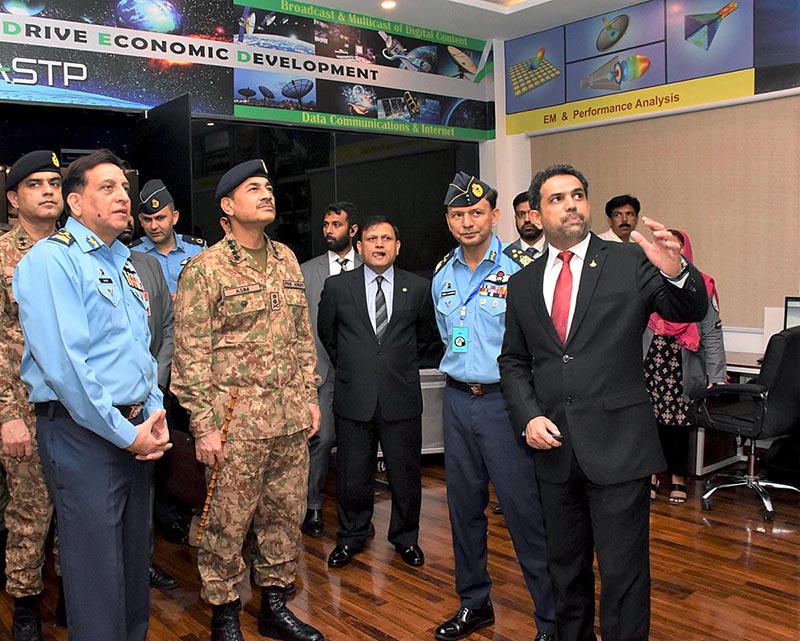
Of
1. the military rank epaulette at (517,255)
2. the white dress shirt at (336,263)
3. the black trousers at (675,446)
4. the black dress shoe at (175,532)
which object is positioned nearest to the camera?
the military rank epaulette at (517,255)

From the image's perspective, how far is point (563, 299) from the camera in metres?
2.43

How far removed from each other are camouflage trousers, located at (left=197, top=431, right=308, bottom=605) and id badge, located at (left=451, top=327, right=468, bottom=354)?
0.68 m

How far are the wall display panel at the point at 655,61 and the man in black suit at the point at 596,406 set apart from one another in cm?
359

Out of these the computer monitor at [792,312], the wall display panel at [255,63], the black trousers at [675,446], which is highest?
the wall display panel at [255,63]

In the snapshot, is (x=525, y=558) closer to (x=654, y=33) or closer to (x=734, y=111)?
(x=734, y=111)

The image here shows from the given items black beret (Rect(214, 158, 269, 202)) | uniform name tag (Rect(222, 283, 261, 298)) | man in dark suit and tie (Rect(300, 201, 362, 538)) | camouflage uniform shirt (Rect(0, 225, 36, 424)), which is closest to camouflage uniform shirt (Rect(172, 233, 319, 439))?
uniform name tag (Rect(222, 283, 261, 298))

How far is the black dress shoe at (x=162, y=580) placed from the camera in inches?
136

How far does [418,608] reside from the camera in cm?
321

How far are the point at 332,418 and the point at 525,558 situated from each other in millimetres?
1769

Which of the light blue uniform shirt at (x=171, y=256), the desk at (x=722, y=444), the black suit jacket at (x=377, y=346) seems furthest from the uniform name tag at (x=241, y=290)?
the desk at (x=722, y=444)

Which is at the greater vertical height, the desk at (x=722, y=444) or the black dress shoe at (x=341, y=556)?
the desk at (x=722, y=444)

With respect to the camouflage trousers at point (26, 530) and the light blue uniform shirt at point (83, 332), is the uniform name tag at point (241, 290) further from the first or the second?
the camouflage trousers at point (26, 530)

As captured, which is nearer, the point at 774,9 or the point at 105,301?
the point at 105,301

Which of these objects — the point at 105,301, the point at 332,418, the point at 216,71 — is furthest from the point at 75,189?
the point at 216,71
